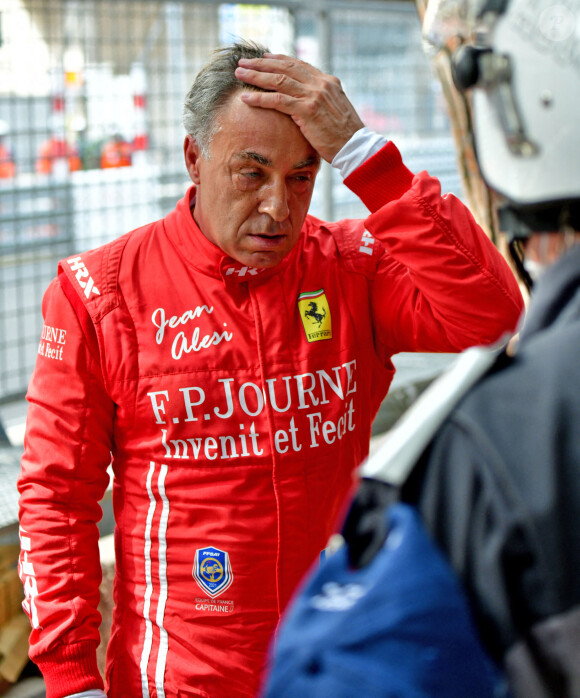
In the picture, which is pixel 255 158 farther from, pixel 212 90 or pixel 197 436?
pixel 197 436

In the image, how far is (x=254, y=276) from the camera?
6.49 feet

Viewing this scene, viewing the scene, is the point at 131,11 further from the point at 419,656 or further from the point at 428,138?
the point at 419,656

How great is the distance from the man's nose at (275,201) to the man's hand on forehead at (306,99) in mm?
115

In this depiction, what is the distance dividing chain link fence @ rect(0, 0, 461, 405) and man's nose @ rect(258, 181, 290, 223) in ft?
5.84

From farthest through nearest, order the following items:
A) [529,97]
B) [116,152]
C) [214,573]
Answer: [116,152], [214,573], [529,97]

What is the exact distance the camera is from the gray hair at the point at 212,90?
1.90m

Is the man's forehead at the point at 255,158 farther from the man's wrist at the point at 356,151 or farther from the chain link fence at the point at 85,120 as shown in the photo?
the chain link fence at the point at 85,120

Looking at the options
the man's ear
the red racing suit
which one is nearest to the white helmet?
the red racing suit

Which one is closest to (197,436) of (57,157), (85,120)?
(57,157)

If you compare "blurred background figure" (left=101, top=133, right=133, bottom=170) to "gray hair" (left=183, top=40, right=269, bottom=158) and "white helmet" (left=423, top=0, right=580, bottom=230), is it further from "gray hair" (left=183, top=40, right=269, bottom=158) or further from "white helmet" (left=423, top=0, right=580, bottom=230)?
"white helmet" (left=423, top=0, right=580, bottom=230)

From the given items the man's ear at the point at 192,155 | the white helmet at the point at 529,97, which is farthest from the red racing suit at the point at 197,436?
the white helmet at the point at 529,97

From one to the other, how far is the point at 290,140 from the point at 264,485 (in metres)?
0.73

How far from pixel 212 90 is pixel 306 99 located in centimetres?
21

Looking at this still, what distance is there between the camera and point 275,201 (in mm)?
1890
